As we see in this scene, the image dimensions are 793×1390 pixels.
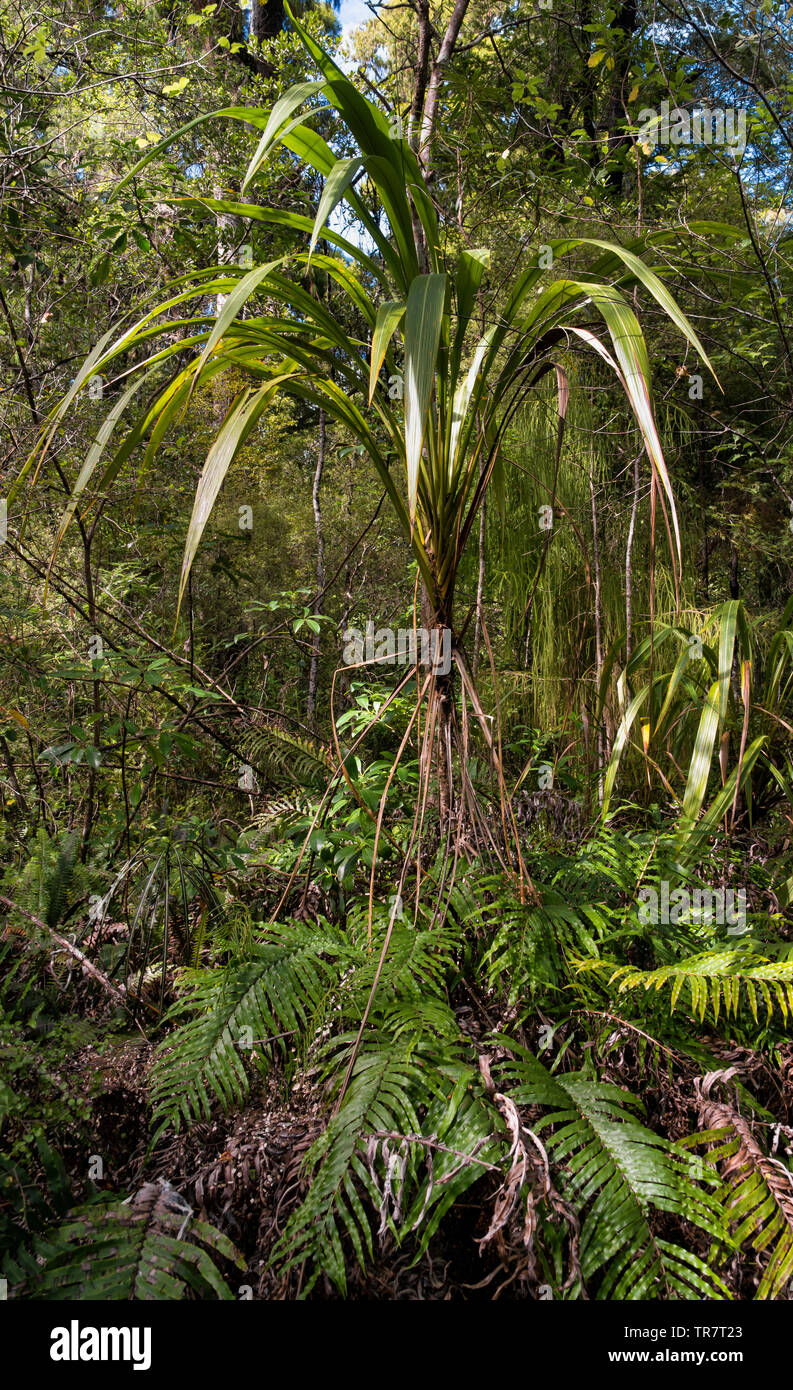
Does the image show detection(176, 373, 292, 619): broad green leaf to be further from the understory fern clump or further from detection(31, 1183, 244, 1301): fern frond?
detection(31, 1183, 244, 1301): fern frond

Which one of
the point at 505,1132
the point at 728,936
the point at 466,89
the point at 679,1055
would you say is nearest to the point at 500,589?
the point at 466,89

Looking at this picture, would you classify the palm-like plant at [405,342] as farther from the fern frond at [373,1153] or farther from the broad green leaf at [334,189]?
the fern frond at [373,1153]

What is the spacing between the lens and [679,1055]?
104 cm

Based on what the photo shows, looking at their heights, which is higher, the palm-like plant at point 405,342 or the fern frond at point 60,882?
the palm-like plant at point 405,342

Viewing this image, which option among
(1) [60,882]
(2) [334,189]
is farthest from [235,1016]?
(2) [334,189]

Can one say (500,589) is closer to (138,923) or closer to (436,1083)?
(138,923)

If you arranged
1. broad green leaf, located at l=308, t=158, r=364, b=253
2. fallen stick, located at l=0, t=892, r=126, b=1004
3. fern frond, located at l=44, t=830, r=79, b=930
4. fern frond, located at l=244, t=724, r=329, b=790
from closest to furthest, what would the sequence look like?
1. broad green leaf, located at l=308, t=158, r=364, b=253
2. fallen stick, located at l=0, t=892, r=126, b=1004
3. fern frond, located at l=44, t=830, r=79, b=930
4. fern frond, located at l=244, t=724, r=329, b=790

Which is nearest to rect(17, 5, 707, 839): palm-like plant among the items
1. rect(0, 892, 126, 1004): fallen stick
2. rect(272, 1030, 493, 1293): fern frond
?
rect(272, 1030, 493, 1293): fern frond

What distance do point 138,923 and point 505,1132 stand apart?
29.5 inches

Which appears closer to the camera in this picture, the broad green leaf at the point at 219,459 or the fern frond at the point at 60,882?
the broad green leaf at the point at 219,459

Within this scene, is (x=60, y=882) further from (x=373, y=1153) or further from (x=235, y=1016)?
(x=373, y=1153)

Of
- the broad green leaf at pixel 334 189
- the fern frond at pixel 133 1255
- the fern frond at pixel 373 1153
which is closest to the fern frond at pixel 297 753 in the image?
the fern frond at pixel 373 1153

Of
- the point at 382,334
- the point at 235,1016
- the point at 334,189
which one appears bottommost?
the point at 235,1016

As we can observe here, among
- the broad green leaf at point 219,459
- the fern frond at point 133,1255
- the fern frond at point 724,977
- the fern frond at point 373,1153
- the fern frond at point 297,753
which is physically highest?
the broad green leaf at point 219,459
